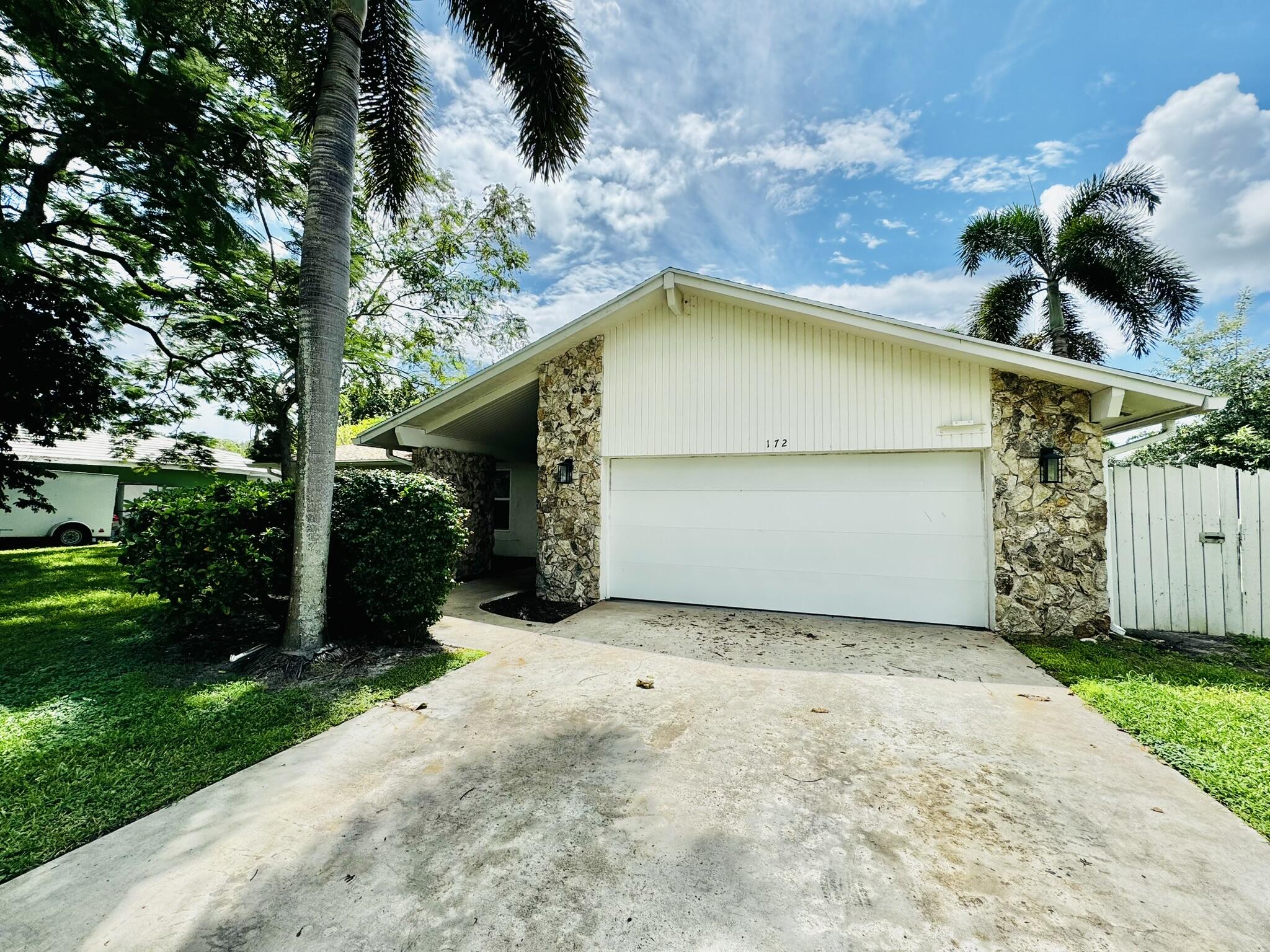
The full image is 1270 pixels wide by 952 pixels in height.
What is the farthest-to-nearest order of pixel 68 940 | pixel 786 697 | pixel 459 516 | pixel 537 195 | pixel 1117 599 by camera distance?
1. pixel 537 195
2. pixel 1117 599
3. pixel 459 516
4. pixel 786 697
5. pixel 68 940

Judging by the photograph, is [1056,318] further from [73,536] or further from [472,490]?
[73,536]

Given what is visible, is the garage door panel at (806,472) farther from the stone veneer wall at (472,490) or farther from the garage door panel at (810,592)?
the stone veneer wall at (472,490)

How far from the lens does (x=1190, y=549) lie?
548 centimetres

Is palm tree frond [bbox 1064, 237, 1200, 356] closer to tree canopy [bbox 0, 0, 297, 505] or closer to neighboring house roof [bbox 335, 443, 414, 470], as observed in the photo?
tree canopy [bbox 0, 0, 297, 505]

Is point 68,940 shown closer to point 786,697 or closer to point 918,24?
point 786,697

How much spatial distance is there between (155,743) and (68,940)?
1643 mm

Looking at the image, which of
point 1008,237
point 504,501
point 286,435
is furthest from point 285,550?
point 1008,237

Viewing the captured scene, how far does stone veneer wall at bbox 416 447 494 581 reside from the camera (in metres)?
8.88

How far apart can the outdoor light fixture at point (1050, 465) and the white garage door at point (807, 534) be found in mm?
606

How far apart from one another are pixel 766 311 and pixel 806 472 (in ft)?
7.24

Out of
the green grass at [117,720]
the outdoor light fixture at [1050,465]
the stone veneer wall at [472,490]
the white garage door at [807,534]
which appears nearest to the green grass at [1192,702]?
the white garage door at [807,534]

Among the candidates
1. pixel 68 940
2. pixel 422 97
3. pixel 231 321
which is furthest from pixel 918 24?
pixel 231 321

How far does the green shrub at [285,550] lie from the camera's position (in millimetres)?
4316

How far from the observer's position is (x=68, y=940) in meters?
1.69
